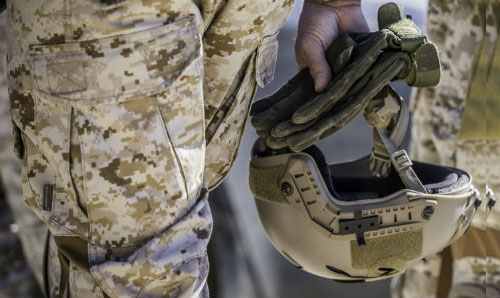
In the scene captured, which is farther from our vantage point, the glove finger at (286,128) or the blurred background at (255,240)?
the blurred background at (255,240)

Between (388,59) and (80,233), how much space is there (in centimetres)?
74

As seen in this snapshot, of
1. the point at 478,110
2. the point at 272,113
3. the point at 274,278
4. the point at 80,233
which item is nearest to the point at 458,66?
the point at 478,110

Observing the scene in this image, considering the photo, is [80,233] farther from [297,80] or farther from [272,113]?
[297,80]

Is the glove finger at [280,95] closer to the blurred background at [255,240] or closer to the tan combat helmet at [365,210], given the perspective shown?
the tan combat helmet at [365,210]

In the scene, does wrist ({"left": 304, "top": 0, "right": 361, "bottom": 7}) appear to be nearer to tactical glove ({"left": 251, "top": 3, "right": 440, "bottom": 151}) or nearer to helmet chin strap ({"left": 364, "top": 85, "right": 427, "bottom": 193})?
tactical glove ({"left": 251, "top": 3, "right": 440, "bottom": 151})

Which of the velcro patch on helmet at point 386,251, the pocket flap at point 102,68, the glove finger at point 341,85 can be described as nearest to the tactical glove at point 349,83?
the glove finger at point 341,85

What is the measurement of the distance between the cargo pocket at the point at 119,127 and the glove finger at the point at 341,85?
1.12 feet

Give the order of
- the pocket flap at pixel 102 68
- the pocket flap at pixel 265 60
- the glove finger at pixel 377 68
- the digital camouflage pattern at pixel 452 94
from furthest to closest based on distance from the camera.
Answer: the digital camouflage pattern at pixel 452 94
the glove finger at pixel 377 68
the pocket flap at pixel 265 60
the pocket flap at pixel 102 68

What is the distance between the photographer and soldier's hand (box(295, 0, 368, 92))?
171cm

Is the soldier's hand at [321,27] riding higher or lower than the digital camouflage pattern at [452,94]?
higher

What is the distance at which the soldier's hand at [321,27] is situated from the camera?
1705mm

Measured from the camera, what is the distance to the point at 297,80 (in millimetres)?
1725

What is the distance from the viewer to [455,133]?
247cm

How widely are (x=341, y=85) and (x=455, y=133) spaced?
40.3 inches
